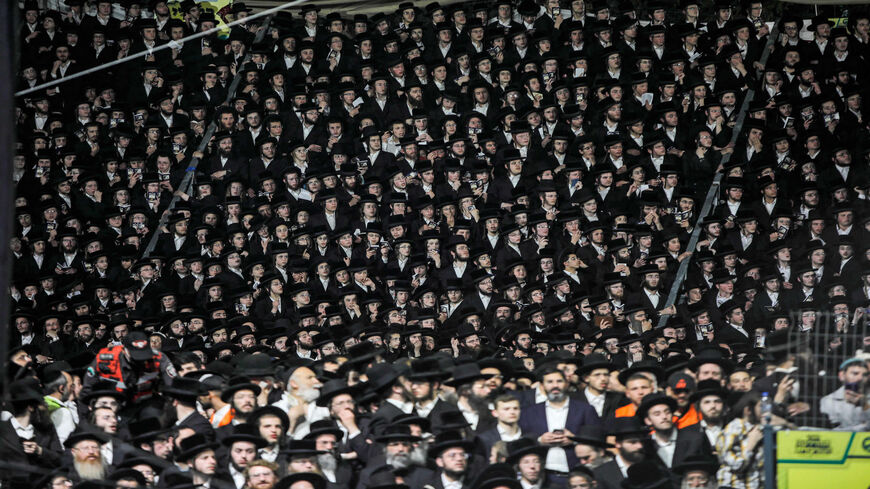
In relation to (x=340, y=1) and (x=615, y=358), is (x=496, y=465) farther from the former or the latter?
(x=340, y=1)

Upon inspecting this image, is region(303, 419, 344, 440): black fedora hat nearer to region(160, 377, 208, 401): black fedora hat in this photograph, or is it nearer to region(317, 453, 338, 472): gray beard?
region(317, 453, 338, 472): gray beard

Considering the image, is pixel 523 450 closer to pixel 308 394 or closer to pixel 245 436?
pixel 245 436

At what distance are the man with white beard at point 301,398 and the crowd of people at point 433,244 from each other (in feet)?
0.08

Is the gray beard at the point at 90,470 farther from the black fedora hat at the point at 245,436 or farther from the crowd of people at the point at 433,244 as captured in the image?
the black fedora hat at the point at 245,436

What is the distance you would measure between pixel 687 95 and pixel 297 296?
5.55 metres

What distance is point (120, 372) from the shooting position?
11461mm

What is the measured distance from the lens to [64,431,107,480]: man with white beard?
10133 millimetres

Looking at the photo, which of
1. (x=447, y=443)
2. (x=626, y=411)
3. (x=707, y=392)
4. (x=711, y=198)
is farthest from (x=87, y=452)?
(x=711, y=198)

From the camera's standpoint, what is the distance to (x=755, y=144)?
16.5 m

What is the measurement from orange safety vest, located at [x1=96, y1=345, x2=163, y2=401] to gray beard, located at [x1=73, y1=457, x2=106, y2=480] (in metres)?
1.07

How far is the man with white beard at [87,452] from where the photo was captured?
10133 millimetres

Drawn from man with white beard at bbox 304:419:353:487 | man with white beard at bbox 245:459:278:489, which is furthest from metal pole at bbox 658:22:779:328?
man with white beard at bbox 245:459:278:489

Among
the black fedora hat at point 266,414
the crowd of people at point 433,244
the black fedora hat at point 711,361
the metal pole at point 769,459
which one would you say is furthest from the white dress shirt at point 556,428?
the black fedora hat at point 266,414

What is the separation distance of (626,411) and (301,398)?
254 centimetres
